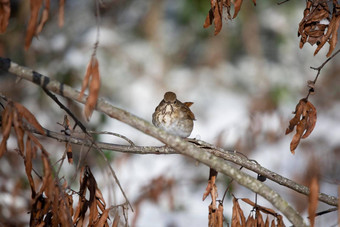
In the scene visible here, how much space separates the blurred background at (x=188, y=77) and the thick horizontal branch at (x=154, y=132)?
379 centimetres

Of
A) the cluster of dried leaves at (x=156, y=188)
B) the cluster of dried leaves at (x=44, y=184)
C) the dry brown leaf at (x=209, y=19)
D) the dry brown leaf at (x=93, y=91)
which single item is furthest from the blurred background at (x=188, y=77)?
the dry brown leaf at (x=93, y=91)

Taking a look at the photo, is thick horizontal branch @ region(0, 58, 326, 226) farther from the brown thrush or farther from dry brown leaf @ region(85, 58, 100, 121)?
the brown thrush

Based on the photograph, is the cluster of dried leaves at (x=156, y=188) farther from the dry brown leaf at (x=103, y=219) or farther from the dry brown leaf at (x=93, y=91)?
the dry brown leaf at (x=93, y=91)

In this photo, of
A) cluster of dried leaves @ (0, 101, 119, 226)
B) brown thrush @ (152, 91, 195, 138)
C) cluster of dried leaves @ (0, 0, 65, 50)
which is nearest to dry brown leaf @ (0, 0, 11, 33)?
cluster of dried leaves @ (0, 0, 65, 50)

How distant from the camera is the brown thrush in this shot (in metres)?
3.11

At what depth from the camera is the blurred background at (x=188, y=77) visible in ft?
18.9

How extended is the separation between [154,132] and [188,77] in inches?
208

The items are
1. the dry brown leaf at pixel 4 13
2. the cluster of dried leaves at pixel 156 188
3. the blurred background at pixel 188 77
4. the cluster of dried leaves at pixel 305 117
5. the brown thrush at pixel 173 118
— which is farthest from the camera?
the blurred background at pixel 188 77

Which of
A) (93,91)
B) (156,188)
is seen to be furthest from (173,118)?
(156,188)

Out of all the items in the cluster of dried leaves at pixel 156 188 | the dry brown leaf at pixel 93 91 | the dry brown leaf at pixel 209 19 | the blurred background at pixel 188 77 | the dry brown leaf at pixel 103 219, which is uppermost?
the blurred background at pixel 188 77

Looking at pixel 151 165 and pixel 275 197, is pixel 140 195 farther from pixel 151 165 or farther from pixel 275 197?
pixel 275 197

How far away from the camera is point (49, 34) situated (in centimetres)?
607

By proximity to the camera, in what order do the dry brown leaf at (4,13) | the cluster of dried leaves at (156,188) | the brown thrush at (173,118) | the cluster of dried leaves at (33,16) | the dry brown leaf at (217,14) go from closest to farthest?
1. the cluster of dried leaves at (33,16)
2. the dry brown leaf at (4,13)
3. the dry brown leaf at (217,14)
4. the brown thrush at (173,118)
5. the cluster of dried leaves at (156,188)

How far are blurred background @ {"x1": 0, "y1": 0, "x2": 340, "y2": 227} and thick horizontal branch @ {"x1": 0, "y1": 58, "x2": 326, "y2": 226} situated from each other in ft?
12.4
